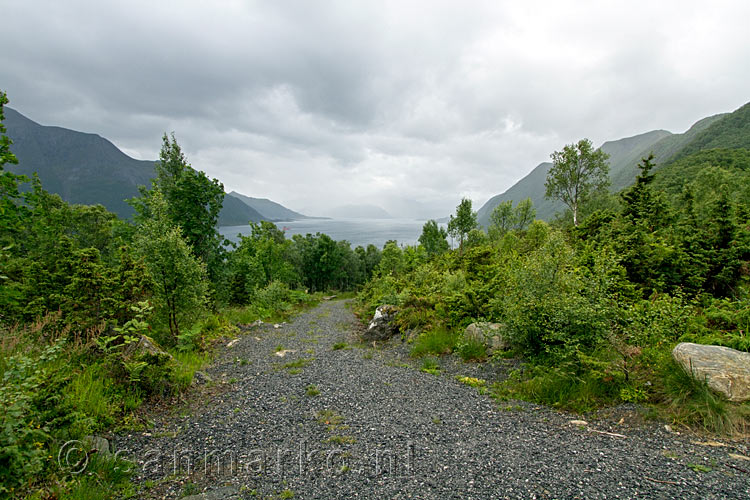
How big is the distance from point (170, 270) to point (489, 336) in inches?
411

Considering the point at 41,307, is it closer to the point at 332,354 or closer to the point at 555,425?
the point at 332,354

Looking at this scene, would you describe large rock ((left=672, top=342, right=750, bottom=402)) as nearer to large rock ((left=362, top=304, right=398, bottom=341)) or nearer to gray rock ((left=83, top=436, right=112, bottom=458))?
gray rock ((left=83, top=436, right=112, bottom=458))

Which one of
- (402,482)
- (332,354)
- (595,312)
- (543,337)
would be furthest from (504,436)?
(332,354)

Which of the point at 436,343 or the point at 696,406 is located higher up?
the point at 696,406

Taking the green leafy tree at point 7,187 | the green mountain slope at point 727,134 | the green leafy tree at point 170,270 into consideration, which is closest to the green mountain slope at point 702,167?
the green mountain slope at point 727,134

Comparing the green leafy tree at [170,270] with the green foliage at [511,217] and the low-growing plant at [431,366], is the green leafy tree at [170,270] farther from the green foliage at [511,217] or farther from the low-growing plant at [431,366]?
the green foliage at [511,217]

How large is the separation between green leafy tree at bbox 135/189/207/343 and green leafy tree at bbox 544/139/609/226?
3595cm

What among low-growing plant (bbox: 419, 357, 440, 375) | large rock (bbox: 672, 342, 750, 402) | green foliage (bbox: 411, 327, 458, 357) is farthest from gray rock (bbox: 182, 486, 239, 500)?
large rock (bbox: 672, 342, 750, 402)

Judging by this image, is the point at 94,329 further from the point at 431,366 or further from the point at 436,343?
the point at 436,343

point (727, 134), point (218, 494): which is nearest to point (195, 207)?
point (218, 494)

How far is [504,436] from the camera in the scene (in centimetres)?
483

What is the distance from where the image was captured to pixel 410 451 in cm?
458

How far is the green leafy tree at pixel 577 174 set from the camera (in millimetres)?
32000

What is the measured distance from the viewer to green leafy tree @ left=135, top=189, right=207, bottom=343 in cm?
934
